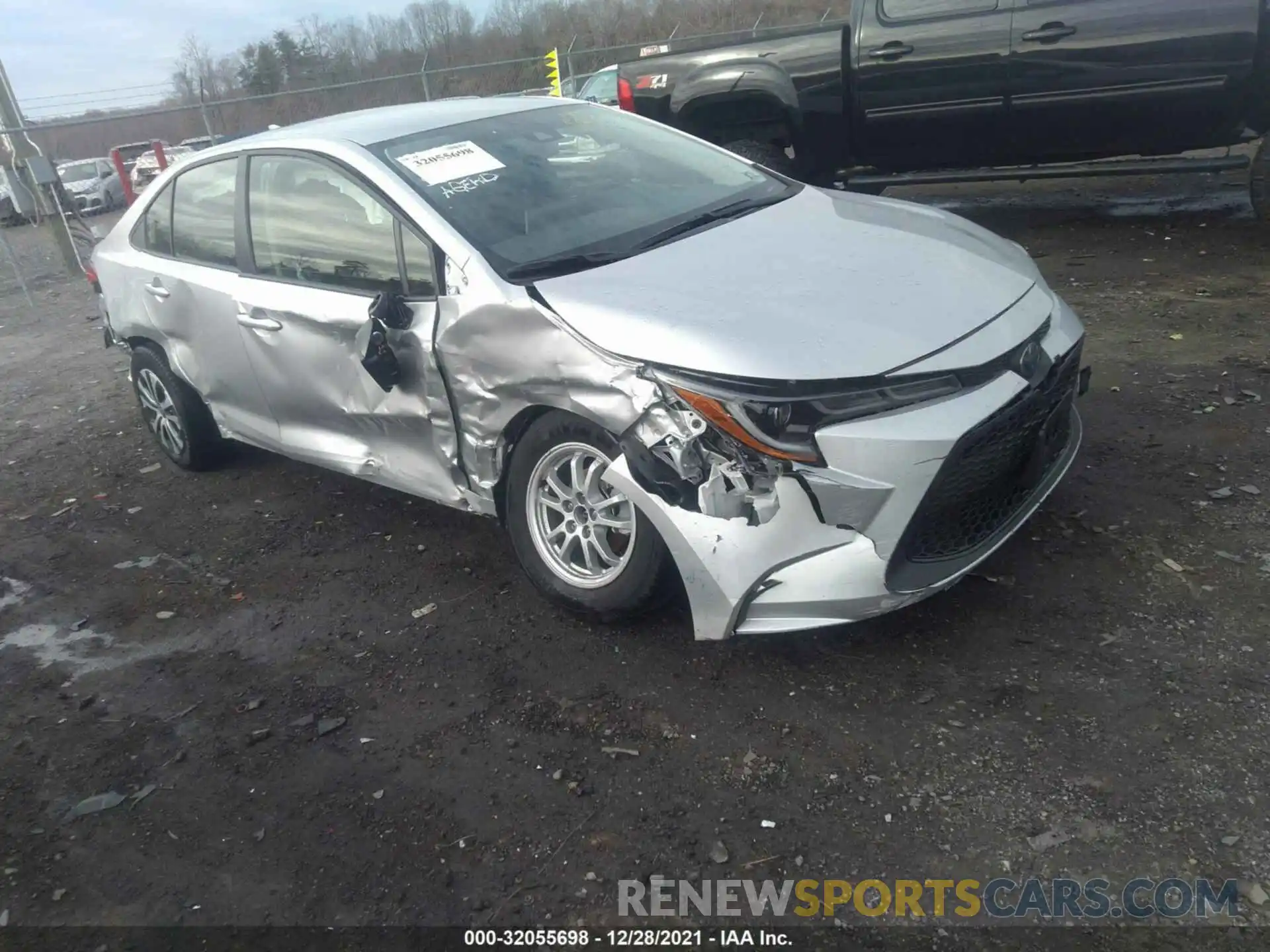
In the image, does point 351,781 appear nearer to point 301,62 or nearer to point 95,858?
point 95,858

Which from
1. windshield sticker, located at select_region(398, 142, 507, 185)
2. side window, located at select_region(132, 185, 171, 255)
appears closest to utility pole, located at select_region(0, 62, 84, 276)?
side window, located at select_region(132, 185, 171, 255)

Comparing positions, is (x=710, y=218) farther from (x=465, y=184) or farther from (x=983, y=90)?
(x=983, y=90)

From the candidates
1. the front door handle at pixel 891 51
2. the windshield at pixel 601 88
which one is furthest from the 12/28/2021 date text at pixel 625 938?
the windshield at pixel 601 88

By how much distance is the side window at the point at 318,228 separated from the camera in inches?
145

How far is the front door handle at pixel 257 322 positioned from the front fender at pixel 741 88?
518 cm

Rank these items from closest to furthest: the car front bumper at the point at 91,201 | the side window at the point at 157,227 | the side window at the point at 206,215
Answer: the side window at the point at 206,215
the side window at the point at 157,227
the car front bumper at the point at 91,201

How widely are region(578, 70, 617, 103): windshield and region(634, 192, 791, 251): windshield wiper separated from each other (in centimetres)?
1223

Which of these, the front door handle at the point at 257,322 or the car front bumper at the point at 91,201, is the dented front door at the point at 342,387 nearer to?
the front door handle at the point at 257,322

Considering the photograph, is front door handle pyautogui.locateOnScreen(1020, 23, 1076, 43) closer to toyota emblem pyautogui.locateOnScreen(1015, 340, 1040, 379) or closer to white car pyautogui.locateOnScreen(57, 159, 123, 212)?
toyota emblem pyautogui.locateOnScreen(1015, 340, 1040, 379)

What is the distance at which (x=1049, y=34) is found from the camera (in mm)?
6871

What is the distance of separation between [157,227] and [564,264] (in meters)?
2.82

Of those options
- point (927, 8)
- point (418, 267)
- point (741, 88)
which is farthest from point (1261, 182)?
point (418, 267)

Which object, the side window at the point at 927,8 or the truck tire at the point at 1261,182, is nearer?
the truck tire at the point at 1261,182

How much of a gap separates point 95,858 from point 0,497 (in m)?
3.60
